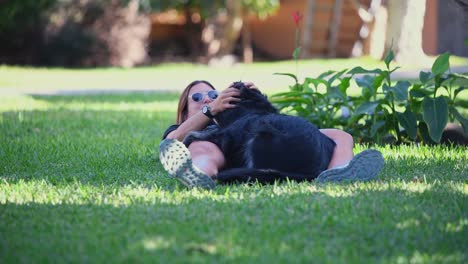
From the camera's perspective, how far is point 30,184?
3.89m

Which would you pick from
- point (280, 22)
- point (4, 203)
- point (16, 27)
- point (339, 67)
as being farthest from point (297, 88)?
point (280, 22)

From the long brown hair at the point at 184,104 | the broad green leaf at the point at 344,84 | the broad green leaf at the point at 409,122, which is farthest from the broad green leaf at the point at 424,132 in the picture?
the long brown hair at the point at 184,104

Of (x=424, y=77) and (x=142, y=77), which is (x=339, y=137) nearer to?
(x=424, y=77)

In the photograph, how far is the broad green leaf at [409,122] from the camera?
5043mm

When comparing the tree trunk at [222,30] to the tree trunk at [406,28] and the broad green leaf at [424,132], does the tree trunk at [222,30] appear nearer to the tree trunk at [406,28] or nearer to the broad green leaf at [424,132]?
the tree trunk at [406,28]

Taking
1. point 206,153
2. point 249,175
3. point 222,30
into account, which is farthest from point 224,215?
point 222,30

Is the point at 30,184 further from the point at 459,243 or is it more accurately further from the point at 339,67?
the point at 339,67

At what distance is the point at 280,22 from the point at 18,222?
18.5m

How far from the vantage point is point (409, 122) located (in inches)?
200

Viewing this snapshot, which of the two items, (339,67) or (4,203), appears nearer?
(4,203)

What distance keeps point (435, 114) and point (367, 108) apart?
520mm

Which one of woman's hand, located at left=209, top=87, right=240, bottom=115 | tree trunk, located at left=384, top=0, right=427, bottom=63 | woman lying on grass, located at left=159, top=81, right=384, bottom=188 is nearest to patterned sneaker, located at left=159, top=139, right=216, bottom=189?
woman lying on grass, located at left=159, top=81, right=384, bottom=188

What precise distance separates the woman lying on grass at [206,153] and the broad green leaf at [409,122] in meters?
0.91

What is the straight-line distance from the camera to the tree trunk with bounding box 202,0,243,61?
60.3 ft
